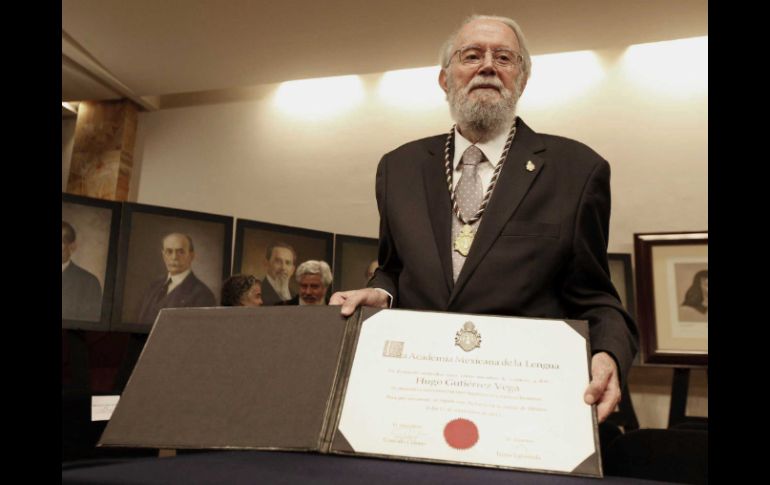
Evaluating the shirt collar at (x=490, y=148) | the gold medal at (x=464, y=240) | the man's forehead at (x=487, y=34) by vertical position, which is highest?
the man's forehead at (x=487, y=34)

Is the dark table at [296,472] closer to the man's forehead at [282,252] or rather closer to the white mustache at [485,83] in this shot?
the white mustache at [485,83]

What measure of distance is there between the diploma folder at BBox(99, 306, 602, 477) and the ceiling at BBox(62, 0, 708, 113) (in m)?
4.14

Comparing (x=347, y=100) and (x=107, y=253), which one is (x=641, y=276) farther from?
(x=107, y=253)

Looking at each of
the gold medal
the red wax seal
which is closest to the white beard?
the gold medal

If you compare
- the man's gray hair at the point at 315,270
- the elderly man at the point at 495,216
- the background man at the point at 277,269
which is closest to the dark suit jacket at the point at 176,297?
the background man at the point at 277,269

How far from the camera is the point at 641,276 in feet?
18.7

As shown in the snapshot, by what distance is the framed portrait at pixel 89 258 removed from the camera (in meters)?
4.76

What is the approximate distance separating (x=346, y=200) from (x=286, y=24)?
1.99 m

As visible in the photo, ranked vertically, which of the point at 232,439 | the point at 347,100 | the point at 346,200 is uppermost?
the point at 347,100

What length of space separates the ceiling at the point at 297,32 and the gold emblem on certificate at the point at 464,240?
352cm

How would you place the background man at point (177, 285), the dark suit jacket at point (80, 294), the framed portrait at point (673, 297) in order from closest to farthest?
the dark suit jacket at point (80, 294) < the background man at point (177, 285) < the framed portrait at point (673, 297)

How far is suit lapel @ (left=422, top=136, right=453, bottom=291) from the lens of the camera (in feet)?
6.53

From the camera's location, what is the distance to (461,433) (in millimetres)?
1224
